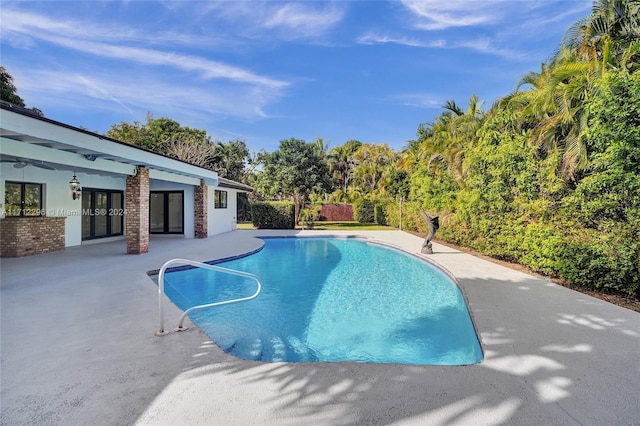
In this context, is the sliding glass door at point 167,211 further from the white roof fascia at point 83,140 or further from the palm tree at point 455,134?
the palm tree at point 455,134

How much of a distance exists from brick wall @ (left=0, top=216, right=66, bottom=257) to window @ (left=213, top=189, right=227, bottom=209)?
7.80 metres

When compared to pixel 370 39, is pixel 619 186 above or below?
below

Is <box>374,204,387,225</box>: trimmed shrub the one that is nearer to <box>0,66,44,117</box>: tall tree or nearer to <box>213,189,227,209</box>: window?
<box>213,189,227,209</box>: window

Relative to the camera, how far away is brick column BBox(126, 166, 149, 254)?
11.2 m

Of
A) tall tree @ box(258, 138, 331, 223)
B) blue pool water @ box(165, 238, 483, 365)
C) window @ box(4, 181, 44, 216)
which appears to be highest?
tall tree @ box(258, 138, 331, 223)

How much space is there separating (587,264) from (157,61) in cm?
2214

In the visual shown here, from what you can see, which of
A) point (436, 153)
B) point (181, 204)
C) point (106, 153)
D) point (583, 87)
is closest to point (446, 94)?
point (436, 153)

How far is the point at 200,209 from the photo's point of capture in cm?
1662

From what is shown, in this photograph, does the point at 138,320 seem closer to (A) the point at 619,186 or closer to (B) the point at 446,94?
(A) the point at 619,186

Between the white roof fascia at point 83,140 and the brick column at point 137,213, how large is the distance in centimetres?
68

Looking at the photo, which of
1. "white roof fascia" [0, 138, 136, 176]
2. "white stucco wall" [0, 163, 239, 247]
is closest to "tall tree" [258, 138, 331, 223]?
"white stucco wall" [0, 163, 239, 247]

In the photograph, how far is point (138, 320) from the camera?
501cm

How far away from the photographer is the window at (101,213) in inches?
526

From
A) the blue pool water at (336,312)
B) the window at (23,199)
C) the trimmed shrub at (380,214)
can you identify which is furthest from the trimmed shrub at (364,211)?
the window at (23,199)
